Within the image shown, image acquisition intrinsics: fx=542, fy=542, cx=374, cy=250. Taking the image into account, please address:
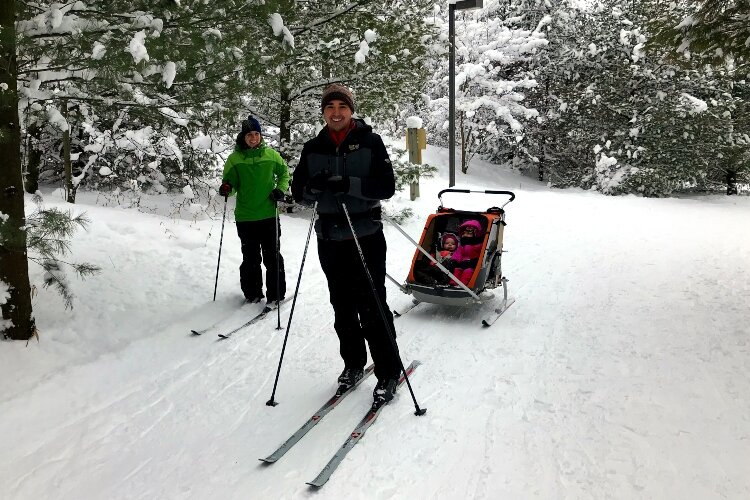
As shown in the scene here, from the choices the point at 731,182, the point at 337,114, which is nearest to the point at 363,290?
the point at 337,114

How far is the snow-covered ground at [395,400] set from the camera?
311 cm

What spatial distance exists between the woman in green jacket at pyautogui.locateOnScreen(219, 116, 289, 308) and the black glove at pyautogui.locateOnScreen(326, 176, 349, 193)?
8.33 ft

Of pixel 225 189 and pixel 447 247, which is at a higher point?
pixel 225 189

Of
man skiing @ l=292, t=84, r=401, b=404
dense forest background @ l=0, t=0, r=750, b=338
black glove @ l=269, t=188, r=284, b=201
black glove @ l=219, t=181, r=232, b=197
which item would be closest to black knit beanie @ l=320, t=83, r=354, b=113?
man skiing @ l=292, t=84, r=401, b=404

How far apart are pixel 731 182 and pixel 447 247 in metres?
17.6

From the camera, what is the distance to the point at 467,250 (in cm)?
635

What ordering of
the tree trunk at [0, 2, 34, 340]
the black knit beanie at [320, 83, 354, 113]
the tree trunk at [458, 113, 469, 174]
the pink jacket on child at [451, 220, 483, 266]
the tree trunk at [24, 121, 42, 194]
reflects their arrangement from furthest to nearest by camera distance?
the tree trunk at [458, 113, 469, 174] → the tree trunk at [24, 121, 42, 194] → the pink jacket on child at [451, 220, 483, 266] → the tree trunk at [0, 2, 34, 340] → the black knit beanie at [320, 83, 354, 113]

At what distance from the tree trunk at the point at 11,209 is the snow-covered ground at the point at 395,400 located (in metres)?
0.30

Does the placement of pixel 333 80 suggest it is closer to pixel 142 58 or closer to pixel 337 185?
pixel 337 185

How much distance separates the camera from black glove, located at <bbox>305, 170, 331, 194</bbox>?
3.62 m

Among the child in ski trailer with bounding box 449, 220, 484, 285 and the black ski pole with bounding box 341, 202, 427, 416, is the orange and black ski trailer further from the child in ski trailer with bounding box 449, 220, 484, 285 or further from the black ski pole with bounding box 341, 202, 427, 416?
the black ski pole with bounding box 341, 202, 427, 416

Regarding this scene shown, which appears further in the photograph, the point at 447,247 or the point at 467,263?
the point at 447,247

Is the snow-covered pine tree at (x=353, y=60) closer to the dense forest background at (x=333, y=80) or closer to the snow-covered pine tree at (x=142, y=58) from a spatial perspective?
the dense forest background at (x=333, y=80)

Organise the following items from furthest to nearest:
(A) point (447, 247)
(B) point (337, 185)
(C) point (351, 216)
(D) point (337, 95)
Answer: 1. (A) point (447, 247)
2. (C) point (351, 216)
3. (D) point (337, 95)
4. (B) point (337, 185)
